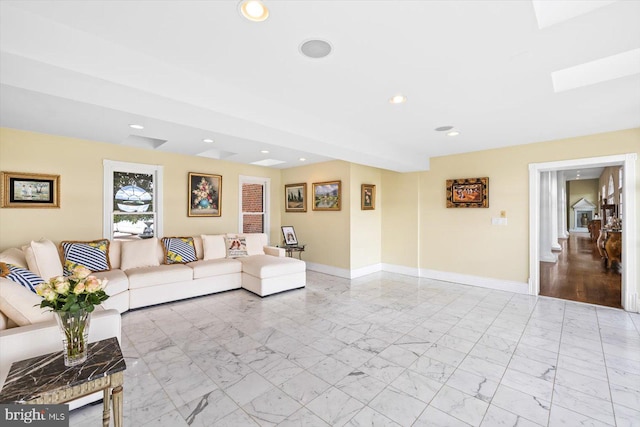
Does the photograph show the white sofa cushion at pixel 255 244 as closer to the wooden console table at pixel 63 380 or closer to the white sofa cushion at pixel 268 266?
the white sofa cushion at pixel 268 266

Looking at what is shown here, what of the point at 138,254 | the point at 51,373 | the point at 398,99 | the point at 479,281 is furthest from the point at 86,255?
the point at 479,281

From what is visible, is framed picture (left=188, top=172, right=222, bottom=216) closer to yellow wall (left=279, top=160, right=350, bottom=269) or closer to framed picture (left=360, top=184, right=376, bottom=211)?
yellow wall (left=279, top=160, right=350, bottom=269)

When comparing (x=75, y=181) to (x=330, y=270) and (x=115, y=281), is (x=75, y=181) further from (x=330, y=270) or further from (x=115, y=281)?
(x=330, y=270)

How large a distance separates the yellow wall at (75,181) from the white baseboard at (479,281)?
4.63 meters

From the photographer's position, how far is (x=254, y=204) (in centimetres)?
655

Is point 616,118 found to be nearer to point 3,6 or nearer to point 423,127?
point 423,127

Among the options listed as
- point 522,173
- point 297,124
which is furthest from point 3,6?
point 522,173

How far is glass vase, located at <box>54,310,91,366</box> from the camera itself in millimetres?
1566

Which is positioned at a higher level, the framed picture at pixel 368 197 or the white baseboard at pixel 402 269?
the framed picture at pixel 368 197

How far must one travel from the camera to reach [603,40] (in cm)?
190

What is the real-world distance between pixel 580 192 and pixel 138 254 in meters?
20.2

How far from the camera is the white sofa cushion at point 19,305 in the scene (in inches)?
72.6

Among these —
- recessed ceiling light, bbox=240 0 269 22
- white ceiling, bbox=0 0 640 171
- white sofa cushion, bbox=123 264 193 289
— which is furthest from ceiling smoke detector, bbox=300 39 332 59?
white sofa cushion, bbox=123 264 193 289

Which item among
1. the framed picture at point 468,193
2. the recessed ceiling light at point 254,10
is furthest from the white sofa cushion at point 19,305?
the framed picture at point 468,193
